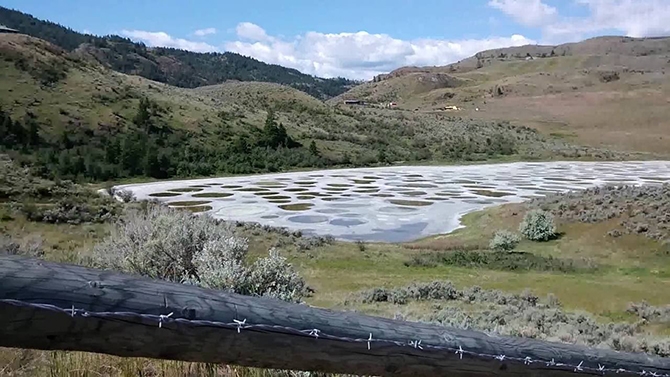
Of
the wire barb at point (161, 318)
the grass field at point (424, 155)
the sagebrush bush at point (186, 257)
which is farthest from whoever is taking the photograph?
the grass field at point (424, 155)

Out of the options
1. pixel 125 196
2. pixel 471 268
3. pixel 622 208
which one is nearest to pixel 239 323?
pixel 471 268

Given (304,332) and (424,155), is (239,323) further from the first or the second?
(424,155)

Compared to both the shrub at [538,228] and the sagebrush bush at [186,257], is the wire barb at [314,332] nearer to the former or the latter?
the sagebrush bush at [186,257]

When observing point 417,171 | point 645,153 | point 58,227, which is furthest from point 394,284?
point 645,153

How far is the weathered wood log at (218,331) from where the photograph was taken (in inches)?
74.6

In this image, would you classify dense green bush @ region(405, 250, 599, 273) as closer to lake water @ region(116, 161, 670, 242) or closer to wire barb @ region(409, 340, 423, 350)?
lake water @ region(116, 161, 670, 242)

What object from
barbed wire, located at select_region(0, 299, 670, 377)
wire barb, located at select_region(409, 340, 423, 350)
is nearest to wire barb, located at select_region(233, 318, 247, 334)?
barbed wire, located at select_region(0, 299, 670, 377)

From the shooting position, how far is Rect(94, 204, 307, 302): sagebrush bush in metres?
8.52

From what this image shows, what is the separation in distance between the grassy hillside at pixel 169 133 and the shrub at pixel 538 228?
87.0 feet

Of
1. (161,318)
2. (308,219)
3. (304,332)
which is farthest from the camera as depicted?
(308,219)

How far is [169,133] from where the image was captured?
6309cm

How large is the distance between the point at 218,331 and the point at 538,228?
1043 inches

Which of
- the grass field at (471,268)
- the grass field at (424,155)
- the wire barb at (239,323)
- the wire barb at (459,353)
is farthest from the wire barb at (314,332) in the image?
the grass field at (471,268)

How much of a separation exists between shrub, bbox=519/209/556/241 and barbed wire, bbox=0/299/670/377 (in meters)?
24.8
